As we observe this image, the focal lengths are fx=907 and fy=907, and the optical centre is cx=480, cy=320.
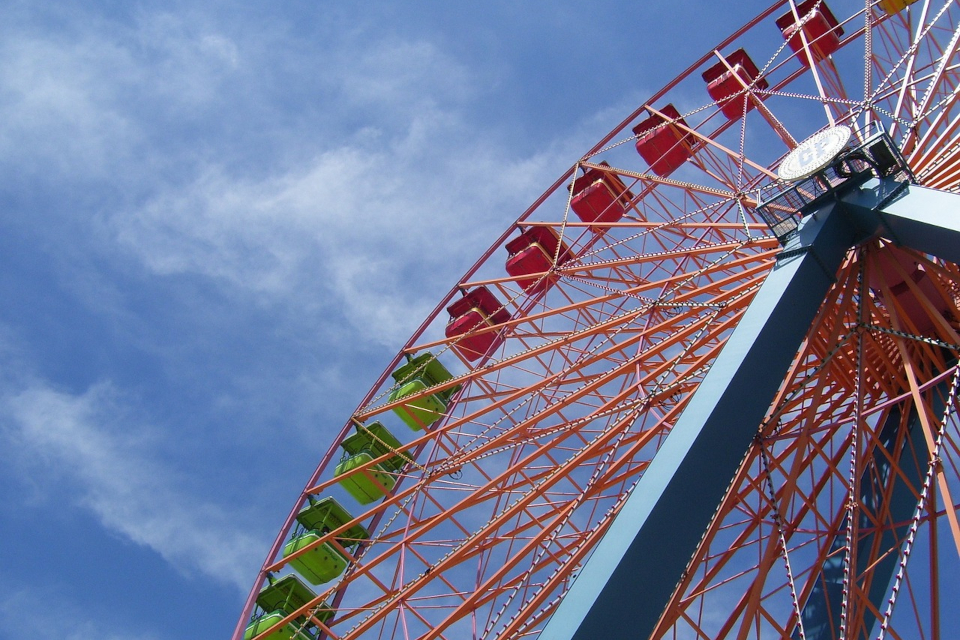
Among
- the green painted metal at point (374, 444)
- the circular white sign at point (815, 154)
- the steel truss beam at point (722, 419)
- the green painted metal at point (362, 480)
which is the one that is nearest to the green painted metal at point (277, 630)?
the green painted metal at point (362, 480)

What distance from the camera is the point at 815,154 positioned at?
9172 mm

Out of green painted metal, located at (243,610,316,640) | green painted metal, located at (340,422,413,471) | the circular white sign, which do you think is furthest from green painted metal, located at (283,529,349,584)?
the circular white sign

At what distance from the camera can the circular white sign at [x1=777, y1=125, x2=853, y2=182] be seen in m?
8.91

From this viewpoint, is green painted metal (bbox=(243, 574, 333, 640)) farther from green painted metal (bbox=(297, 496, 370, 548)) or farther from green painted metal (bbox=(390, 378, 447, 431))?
green painted metal (bbox=(390, 378, 447, 431))

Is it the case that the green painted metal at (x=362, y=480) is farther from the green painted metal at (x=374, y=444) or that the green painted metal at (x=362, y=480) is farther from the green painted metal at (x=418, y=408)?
the green painted metal at (x=418, y=408)

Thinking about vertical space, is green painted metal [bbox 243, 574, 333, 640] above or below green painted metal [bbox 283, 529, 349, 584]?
below

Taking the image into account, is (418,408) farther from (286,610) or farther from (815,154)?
(815,154)

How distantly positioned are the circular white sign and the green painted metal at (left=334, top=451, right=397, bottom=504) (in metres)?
8.76

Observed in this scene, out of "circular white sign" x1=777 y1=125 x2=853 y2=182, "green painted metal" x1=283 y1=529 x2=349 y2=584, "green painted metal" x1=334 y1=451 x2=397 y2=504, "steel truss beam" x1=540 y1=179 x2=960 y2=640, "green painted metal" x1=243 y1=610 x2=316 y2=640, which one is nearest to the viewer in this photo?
"steel truss beam" x1=540 y1=179 x2=960 y2=640

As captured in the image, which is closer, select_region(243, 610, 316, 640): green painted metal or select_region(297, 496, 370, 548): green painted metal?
select_region(243, 610, 316, 640): green painted metal

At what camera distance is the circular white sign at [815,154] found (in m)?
8.91

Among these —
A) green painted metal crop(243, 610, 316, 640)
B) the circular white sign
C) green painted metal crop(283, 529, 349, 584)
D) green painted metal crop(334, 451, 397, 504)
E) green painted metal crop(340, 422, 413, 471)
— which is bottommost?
green painted metal crop(243, 610, 316, 640)

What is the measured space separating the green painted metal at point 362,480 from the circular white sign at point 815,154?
8764 millimetres

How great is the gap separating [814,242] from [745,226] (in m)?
2.89
